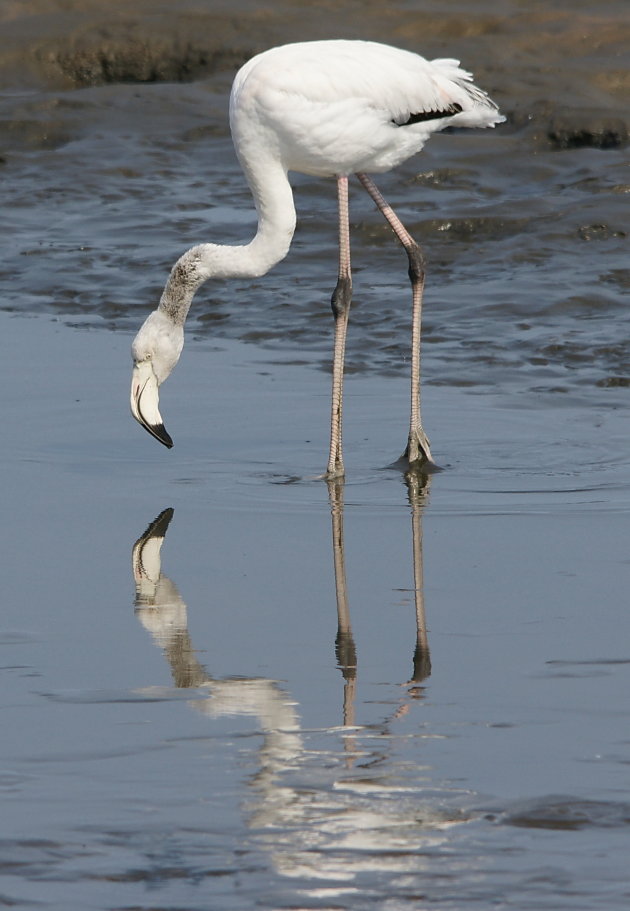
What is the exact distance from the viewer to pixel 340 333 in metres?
7.46

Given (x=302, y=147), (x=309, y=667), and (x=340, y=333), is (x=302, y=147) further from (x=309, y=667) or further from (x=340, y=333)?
(x=309, y=667)

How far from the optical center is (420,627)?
4992 millimetres

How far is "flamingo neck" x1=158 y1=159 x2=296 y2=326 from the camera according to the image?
702 cm

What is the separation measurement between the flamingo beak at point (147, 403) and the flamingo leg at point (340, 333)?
71 cm

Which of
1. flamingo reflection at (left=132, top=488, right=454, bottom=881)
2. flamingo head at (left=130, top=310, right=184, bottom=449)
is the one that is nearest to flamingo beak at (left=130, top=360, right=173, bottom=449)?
flamingo head at (left=130, top=310, right=184, bottom=449)

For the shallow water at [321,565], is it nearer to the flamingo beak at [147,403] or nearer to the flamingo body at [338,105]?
the flamingo beak at [147,403]

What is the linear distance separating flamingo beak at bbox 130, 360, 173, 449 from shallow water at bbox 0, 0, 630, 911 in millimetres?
149

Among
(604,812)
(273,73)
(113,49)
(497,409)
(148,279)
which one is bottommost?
(604,812)

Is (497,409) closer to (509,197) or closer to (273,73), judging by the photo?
(273,73)

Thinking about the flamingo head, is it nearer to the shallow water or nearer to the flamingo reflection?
the shallow water

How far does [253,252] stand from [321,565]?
1.96 m

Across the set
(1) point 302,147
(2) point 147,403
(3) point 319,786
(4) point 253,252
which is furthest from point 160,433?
(3) point 319,786

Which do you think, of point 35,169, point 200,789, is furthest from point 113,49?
point 200,789

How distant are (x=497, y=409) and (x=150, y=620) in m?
3.09
